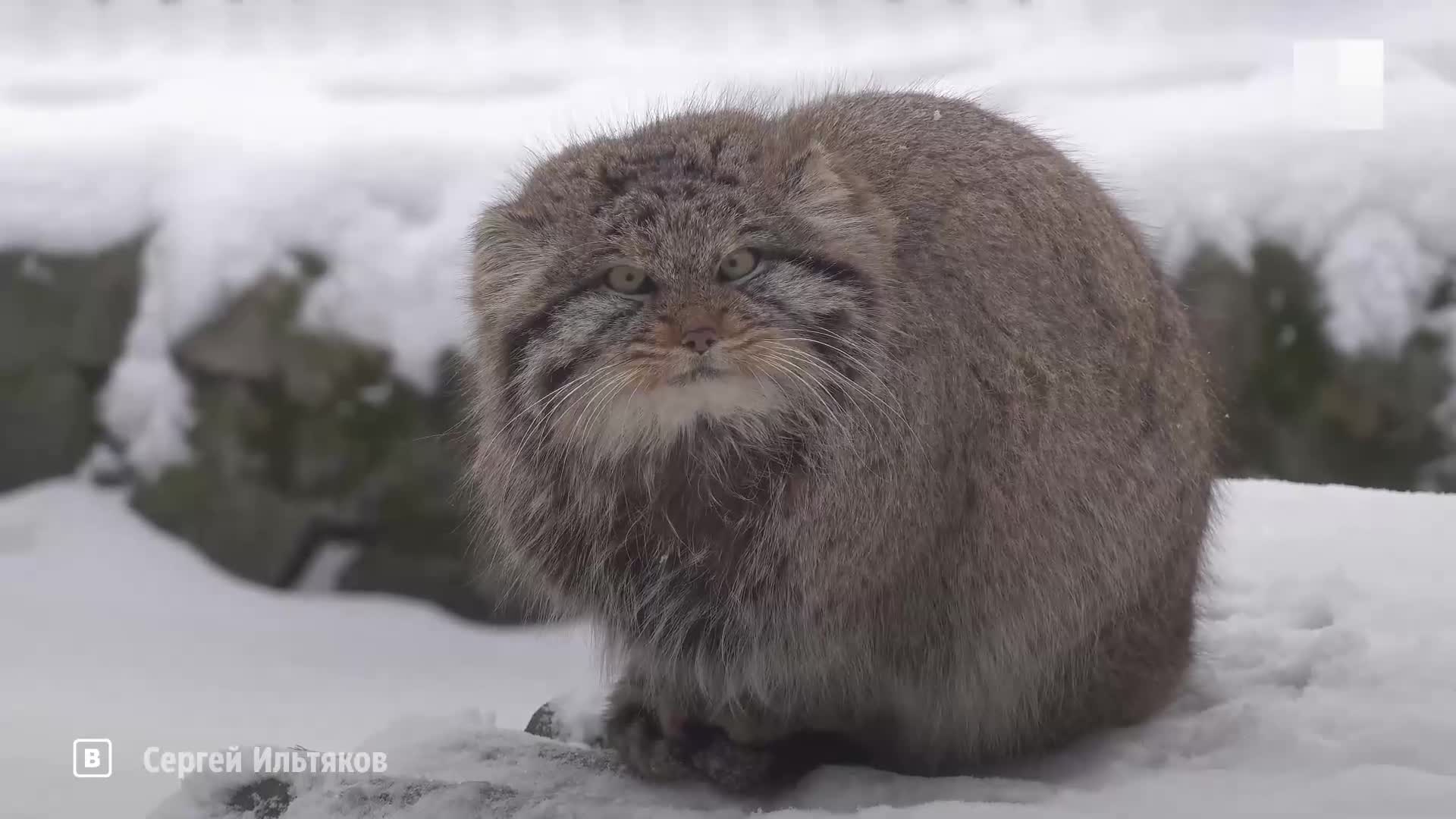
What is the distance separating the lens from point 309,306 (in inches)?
151

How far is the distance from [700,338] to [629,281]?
0.50 ft

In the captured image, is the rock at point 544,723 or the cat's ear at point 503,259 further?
the rock at point 544,723

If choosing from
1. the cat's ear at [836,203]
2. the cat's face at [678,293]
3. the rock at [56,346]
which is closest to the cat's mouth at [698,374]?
the cat's face at [678,293]

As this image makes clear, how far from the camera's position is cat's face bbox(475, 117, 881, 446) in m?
1.89

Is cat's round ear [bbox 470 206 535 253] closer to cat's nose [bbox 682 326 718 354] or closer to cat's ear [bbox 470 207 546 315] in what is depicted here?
cat's ear [bbox 470 207 546 315]

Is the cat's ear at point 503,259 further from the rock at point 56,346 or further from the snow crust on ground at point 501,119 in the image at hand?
the rock at point 56,346

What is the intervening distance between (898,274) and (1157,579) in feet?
2.39

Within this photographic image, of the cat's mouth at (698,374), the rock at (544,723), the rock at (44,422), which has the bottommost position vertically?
the rock at (544,723)

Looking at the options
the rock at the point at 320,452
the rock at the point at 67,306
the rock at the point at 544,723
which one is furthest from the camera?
the rock at the point at 320,452

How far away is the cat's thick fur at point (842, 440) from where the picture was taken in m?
1.97

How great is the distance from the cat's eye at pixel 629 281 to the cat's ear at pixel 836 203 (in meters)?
0.26

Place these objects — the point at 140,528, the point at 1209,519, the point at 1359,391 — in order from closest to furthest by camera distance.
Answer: the point at 1209,519 → the point at 140,528 → the point at 1359,391

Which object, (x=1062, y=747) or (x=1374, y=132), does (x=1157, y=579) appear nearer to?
(x=1062, y=747)

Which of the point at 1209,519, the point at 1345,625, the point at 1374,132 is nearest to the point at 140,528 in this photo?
the point at 1209,519
